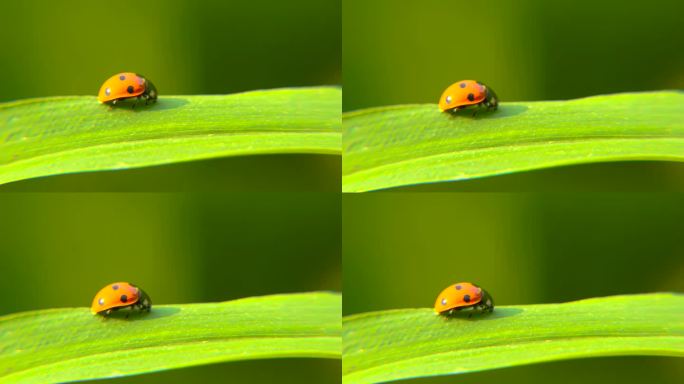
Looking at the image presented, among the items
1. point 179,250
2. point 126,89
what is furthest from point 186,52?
point 179,250

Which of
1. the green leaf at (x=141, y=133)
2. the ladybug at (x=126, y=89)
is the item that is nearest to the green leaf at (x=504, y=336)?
the green leaf at (x=141, y=133)

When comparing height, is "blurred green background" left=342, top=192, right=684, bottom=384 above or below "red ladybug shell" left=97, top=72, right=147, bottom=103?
below

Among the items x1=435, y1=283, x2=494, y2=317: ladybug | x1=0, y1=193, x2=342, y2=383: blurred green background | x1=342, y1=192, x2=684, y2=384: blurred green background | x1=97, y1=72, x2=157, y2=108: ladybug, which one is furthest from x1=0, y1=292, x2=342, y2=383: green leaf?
x1=97, y1=72, x2=157, y2=108: ladybug

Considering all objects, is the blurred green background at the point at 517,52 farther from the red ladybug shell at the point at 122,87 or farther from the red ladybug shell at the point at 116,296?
the red ladybug shell at the point at 116,296

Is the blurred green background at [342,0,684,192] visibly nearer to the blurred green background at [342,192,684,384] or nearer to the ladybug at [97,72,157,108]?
the blurred green background at [342,192,684,384]

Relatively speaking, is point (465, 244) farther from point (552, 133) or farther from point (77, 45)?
point (77, 45)

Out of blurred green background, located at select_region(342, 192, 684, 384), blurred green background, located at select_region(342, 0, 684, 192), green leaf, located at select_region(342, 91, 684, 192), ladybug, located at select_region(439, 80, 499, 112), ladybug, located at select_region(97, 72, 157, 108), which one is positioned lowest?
blurred green background, located at select_region(342, 192, 684, 384)

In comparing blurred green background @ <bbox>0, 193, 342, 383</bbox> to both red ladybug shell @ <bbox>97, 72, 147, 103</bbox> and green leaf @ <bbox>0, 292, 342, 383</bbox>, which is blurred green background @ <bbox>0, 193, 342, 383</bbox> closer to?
green leaf @ <bbox>0, 292, 342, 383</bbox>
